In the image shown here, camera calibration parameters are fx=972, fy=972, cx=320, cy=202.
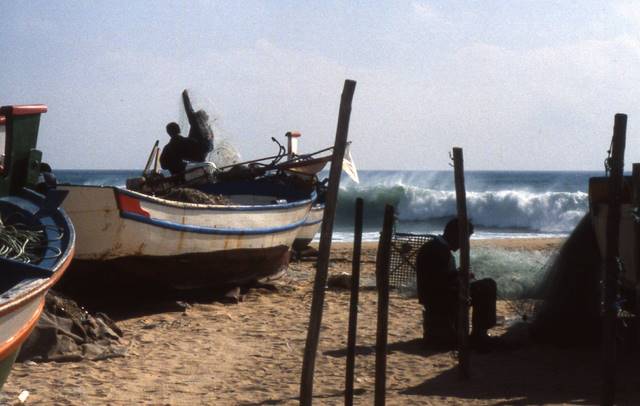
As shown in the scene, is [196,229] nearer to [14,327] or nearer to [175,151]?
[175,151]

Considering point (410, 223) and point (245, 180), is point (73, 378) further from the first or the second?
point (410, 223)

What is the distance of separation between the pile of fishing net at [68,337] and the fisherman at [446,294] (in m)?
2.78

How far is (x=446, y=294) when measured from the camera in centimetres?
872

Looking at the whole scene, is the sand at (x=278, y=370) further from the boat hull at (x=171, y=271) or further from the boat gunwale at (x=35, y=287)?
the boat gunwale at (x=35, y=287)

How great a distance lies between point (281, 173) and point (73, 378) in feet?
25.7

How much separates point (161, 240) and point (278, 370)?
3.07m

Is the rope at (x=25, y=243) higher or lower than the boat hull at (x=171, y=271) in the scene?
higher

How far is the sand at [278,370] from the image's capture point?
7250 millimetres

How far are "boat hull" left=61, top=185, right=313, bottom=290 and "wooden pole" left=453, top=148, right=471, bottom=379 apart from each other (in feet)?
12.7

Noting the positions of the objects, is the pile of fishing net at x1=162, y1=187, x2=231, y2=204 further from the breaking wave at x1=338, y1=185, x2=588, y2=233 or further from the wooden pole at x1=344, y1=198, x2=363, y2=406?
the breaking wave at x1=338, y1=185, x2=588, y2=233

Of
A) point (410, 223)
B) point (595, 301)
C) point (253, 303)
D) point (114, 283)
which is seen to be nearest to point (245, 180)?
point (253, 303)

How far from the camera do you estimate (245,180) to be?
14.5 meters

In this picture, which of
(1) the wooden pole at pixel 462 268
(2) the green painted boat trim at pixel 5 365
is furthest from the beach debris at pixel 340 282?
(2) the green painted boat trim at pixel 5 365

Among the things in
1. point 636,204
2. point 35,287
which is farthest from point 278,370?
point 636,204
